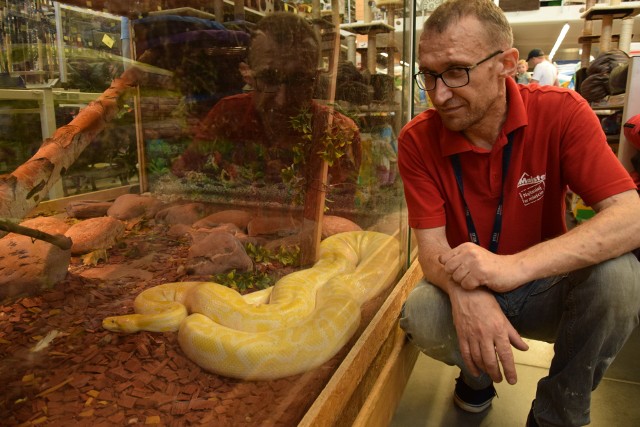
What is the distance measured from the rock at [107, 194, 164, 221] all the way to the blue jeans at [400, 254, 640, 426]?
1.23m

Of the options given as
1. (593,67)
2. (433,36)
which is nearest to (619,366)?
(433,36)

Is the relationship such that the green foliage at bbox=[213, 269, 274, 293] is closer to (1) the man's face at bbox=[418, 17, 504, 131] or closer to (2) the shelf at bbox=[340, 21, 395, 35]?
(1) the man's face at bbox=[418, 17, 504, 131]

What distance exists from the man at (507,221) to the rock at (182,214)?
3.30 ft

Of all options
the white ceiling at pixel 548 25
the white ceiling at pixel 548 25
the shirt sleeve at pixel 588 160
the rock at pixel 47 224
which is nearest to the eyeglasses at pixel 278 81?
the rock at pixel 47 224

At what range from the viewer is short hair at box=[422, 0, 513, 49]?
149 cm

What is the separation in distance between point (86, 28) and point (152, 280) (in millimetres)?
907

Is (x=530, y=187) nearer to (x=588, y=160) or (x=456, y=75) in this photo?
(x=588, y=160)

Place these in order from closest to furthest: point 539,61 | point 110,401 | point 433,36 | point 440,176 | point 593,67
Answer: point 110,401 < point 433,36 < point 440,176 < point 593,67 < point 539,61

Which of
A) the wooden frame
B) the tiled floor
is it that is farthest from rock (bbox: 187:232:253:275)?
the tiled floor

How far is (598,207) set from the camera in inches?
60.1

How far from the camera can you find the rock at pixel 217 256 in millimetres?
1963

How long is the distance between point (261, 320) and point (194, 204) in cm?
77

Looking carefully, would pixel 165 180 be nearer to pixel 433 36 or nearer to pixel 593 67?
pixel 433 36

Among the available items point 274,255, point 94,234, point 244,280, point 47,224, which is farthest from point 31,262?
point 274,255
